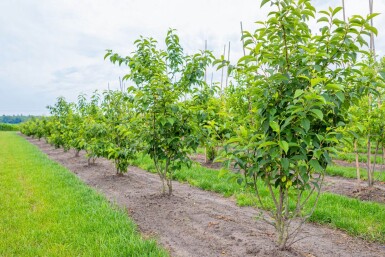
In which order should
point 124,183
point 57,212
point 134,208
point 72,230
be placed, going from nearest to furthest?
1. point 72,230
2. point 57,212
3. point 134,208
4. point 124,183

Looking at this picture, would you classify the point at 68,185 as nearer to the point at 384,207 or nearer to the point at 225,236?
the point at 225,236

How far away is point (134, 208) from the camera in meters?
5.61

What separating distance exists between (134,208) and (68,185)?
2.60 m

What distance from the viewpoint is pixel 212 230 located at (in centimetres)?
437

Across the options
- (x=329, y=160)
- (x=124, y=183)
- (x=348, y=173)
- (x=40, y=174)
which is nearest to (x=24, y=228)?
(x=124, y=183)

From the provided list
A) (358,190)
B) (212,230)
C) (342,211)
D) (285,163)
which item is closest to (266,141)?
(285,163)

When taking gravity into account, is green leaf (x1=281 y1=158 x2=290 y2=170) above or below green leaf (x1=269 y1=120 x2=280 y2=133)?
below

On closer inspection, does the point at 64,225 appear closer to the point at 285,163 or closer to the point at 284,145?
the point at 285,163

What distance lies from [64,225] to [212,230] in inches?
84.4

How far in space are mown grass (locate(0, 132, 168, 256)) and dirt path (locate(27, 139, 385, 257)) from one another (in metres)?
0.40

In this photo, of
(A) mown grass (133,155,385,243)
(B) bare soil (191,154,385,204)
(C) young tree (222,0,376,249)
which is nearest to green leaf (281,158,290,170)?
(C) young tree (222,0,376,249)

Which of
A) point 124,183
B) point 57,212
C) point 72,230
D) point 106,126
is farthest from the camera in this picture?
point 106,126

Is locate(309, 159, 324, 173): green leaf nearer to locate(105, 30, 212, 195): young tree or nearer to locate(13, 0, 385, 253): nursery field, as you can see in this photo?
locate(13, 0, 385, 253): nursery field

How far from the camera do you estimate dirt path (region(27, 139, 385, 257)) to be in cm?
376
